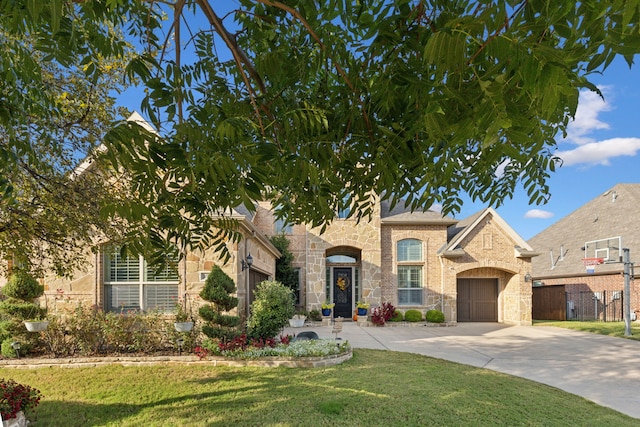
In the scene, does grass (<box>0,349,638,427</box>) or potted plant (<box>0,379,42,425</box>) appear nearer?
potted plant (<box>0,379,42,425</box>)

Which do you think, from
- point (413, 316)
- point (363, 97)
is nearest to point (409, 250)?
point (413, 316)

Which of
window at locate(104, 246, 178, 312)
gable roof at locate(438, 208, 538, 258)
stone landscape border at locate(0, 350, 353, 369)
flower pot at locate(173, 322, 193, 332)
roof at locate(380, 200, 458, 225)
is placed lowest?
stone landscape border at locate(0, 350, 353, 369)

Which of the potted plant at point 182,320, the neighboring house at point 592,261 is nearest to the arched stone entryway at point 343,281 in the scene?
the potted plant at point 182,320

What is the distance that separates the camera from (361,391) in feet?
24.0

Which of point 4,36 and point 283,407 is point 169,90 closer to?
point 4,36

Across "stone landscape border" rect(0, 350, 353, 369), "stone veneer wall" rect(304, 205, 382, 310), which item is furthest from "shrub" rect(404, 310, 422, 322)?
"stone landscape border" rect(0, 350, 353, 369)

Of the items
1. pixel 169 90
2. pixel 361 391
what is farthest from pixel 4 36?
pixel 361 391

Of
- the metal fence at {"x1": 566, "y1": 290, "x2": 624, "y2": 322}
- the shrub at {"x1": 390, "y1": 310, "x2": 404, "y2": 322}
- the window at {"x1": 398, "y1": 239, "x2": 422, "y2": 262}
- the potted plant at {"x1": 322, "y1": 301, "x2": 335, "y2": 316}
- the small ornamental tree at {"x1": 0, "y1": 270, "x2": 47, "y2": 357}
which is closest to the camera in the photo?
the small ornamental tree at {"x1": 0, "y1": 270, "x2": 47, "y2": 357}

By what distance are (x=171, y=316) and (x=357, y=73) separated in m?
8.94

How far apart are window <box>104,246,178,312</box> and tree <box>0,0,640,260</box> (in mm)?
7590

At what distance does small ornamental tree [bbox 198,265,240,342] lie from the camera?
973 cm

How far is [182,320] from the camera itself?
9.83m

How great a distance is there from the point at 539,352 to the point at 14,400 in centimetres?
1248

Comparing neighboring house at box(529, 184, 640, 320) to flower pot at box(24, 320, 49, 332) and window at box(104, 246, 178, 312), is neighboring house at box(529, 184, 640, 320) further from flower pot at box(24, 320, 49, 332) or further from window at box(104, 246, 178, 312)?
flower pot at box(24, 320, 49, 332)
